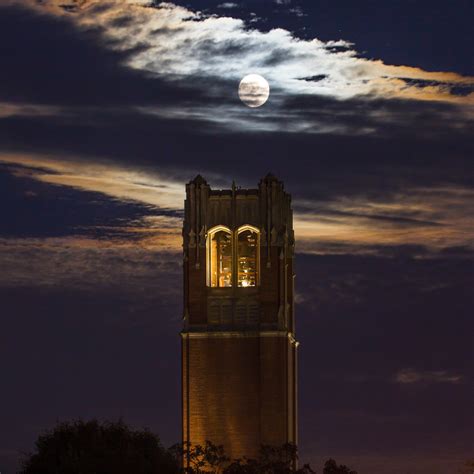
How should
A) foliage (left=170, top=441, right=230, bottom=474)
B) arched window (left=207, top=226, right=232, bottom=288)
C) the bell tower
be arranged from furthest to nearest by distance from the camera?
arched window (left=207, top=226, right=232, bottom=288)
the bell tower
foliage (left=170, top=441, right=230, bottom=474)

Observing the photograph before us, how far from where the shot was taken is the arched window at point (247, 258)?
160000 mm

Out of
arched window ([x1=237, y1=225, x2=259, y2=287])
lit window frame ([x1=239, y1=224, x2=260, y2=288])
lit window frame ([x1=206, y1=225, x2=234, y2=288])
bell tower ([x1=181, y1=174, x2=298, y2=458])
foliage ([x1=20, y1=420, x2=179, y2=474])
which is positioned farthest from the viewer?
arched window ([x1=237, y1=225, x2=259, y2=287])

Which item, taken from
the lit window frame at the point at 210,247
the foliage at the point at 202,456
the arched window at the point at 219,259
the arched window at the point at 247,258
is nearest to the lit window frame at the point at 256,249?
the arched window at the point at 247,258

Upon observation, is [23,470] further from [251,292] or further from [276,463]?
[251,292]

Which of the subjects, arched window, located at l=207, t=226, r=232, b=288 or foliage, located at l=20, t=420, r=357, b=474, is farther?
arched window, located at l=207, t=226, r=232, b=288

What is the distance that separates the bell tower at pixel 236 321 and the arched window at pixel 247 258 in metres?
0.08

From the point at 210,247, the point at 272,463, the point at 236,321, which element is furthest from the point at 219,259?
the point at 272,463

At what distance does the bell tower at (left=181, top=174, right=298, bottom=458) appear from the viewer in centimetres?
15750

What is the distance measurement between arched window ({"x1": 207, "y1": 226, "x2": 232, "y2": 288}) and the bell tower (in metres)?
0.08

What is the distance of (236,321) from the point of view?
15862 centimetres

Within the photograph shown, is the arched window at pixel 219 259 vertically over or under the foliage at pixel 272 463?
over

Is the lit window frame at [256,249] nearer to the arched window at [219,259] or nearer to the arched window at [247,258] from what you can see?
the arched window at [247,258]

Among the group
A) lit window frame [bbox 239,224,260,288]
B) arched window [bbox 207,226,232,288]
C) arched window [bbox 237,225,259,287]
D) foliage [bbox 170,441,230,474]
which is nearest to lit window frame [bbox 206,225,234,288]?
arched window [bbox 207,226,232,288]

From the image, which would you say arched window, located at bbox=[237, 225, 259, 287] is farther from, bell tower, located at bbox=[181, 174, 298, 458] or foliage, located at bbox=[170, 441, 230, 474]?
foliage, located at bbox=[170, 441, 230, 474]
